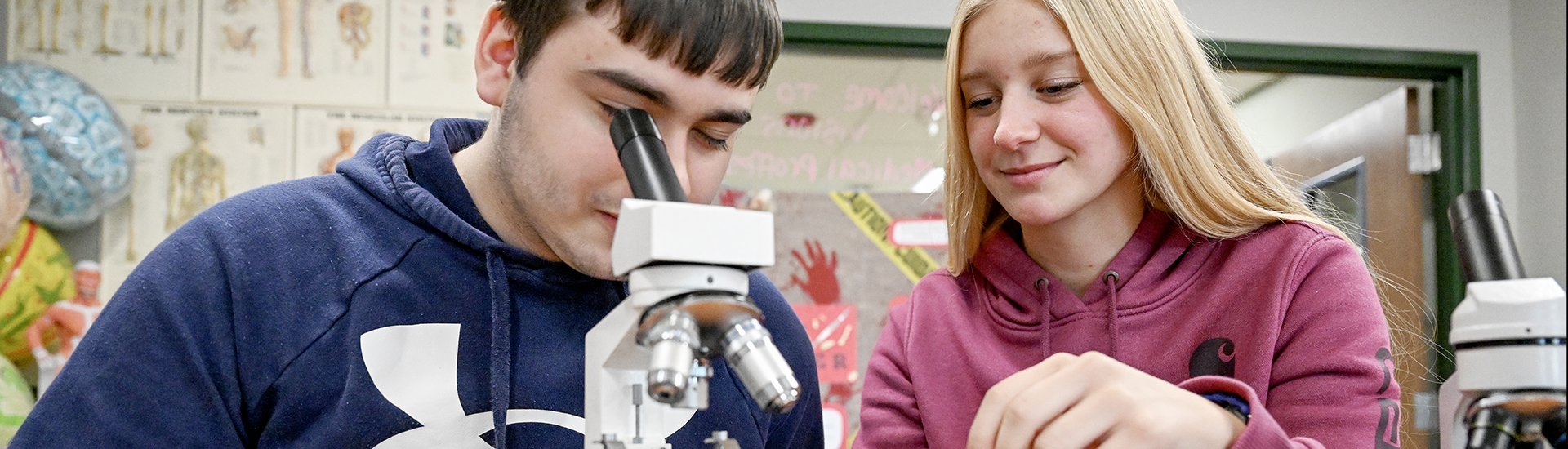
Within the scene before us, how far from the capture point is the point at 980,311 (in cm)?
127

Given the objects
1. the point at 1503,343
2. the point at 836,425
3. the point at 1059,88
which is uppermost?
the point at 1059,88

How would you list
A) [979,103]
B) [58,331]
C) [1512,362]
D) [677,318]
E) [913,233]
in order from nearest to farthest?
[1512,362] < [677,318] < [979,103] < [58,331] < [913,233]

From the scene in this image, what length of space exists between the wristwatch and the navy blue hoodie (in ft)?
1.76

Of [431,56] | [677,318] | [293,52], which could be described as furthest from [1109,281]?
[293,52]

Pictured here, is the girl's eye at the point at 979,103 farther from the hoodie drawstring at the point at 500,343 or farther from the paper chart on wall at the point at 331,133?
the paper chart on wall at the point at 331,133

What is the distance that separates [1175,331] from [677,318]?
67cm

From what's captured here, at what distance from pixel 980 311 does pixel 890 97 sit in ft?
6.18

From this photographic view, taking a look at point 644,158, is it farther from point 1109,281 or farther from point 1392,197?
point 1392,197

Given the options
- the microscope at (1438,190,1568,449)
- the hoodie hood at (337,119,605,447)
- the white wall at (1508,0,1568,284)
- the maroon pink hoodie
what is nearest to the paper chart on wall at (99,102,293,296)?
the hoodie hood at (337,119,605,447)

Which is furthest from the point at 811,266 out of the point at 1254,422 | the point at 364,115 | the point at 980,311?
the point at 1254,422

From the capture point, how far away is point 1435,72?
3.12 metres

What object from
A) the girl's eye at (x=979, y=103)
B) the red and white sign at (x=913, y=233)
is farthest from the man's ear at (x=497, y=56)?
the red and white sign at (x=913, y=233)

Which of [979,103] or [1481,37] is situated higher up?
[1481,37]

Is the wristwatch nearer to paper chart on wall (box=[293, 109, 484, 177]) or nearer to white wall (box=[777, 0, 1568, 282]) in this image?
paper chart on wall (box=[293, 109, 484, 177])
